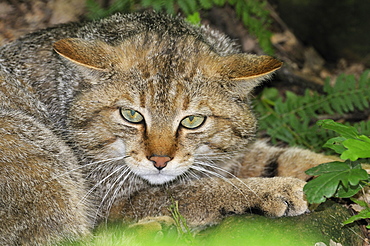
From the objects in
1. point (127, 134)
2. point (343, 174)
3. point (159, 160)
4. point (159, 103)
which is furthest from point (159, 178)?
point (343, 174)

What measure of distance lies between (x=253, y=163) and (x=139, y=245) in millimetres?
1924

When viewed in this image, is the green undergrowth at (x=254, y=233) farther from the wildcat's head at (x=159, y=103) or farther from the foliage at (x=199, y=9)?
the foliage at (x=199, y=9)

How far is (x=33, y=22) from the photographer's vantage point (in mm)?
6898

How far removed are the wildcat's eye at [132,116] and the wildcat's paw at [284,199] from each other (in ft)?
4.37

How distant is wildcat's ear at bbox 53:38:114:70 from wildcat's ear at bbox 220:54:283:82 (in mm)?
1117

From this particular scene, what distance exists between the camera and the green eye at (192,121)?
4426 mm

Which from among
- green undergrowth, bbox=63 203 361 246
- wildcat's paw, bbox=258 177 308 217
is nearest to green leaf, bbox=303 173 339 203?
green undergrowth, bbox=63 203 361 246

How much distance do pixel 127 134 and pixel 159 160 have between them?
0.43m

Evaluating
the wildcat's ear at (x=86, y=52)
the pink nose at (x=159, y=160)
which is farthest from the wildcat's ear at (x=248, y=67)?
the wildcat's ear at (x=86, y=52)

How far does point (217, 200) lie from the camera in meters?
4.58

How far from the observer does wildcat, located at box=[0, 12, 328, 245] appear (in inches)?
166

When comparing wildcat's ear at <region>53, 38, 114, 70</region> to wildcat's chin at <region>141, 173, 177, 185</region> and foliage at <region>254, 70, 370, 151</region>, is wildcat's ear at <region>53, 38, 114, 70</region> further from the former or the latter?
foliage at <region>254, 70, 370, 151</region>

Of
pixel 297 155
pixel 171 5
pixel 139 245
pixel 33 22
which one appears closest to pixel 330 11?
pixel 171 5

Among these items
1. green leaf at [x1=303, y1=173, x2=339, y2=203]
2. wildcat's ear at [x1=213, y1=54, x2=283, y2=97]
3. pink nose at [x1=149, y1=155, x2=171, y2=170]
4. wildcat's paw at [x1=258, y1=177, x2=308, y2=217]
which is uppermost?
wildcat's ear at [x1=213, y1=54, x2=283, y2=97]
